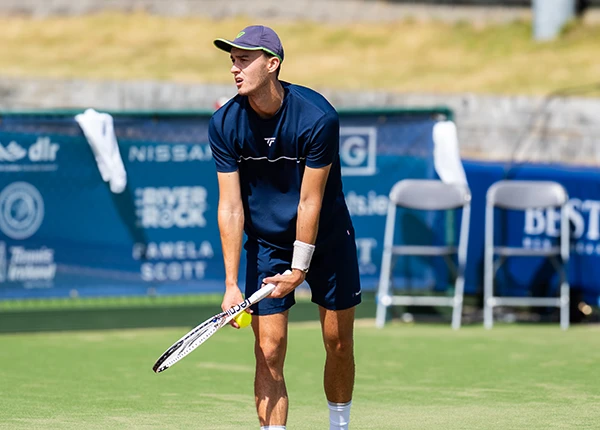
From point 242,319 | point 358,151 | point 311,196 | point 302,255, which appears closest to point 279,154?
point 311,196

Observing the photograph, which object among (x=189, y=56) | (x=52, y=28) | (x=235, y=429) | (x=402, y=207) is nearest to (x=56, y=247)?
(x=402, y=207)

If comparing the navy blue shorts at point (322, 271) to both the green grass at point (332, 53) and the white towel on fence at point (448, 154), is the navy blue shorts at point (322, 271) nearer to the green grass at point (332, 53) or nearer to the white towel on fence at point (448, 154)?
the white towel on fence at point (448, 154)

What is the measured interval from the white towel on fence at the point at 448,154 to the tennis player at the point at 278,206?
508 cm

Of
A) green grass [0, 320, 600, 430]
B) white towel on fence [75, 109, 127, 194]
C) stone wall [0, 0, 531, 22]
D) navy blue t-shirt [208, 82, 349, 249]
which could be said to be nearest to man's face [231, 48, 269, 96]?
navy blue t-shirt [208, 82, 349, 249]

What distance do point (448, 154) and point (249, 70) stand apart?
5.65m

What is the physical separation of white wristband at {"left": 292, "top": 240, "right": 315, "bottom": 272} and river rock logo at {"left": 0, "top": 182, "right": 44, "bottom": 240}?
469cm

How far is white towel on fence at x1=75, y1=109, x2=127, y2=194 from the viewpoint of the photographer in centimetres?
1027

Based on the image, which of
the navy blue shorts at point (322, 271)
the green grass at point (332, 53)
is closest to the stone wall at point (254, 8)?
the green grass at point (332, 53)

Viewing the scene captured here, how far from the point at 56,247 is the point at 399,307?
3.25 meters

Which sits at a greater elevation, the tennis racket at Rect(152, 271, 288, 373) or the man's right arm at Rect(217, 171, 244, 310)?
the man's right arm at Rect(217, 171, 244, 310)

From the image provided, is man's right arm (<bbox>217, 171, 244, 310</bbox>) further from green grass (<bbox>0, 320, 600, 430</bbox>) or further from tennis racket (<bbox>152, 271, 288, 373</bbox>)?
green grass (<bbox>0, 320, 600, 430</bbox>)

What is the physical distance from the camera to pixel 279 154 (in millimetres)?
6043

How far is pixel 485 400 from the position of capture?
311 inches

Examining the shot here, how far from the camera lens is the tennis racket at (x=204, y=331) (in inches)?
234
